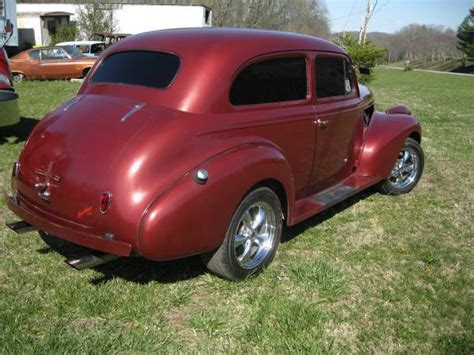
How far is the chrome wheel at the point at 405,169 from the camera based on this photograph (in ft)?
18.2

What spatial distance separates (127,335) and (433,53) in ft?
266

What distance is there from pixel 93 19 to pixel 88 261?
33.1 meters

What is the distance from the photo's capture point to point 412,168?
5.74 metres

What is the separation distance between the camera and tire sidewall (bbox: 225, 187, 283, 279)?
3.27 metres

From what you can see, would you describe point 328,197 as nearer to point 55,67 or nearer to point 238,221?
point 238,221

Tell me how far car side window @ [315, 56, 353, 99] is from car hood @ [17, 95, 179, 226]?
1.65 meters

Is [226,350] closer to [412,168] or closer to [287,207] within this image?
[287,207]

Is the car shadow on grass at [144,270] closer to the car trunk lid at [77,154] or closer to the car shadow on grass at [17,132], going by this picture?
the car trunk lid at [77,154]

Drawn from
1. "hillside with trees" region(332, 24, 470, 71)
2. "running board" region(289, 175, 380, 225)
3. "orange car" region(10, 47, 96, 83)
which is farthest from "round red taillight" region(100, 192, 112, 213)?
"hillside with trees" region(332, 24, 470, 71)

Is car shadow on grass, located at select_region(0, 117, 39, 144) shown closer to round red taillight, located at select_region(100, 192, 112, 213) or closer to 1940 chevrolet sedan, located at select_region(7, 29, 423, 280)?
1940 chevrolet sedan, located at select_region(7, 29, 423, 280)

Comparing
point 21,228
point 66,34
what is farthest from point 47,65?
point 66,34

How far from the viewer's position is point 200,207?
9.74 feet

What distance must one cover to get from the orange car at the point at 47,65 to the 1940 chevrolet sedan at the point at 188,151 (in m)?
14.1

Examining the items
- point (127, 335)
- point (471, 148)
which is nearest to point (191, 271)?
point (127, 335)
